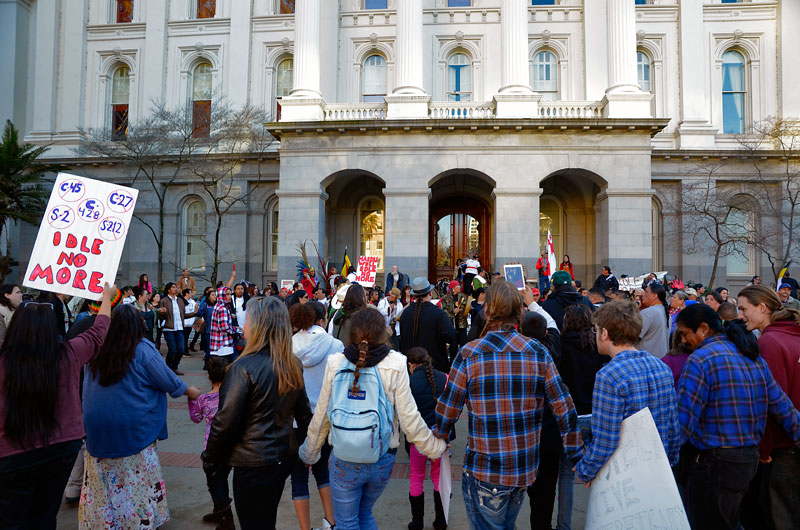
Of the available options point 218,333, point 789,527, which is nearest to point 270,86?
point 218,333

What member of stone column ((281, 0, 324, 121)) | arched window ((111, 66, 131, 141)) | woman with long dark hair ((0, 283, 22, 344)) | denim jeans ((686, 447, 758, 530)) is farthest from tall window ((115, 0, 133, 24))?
denim jeans ((686, 447, 758, 530))

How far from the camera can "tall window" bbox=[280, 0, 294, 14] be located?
2641cm

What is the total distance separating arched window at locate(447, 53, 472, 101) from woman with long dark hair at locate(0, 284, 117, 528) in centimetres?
2333

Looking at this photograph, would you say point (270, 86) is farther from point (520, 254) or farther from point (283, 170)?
point (520, 254)

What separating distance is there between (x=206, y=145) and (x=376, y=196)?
8537mm

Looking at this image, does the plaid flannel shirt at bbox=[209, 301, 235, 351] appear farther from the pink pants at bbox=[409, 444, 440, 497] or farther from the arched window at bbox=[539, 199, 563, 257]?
the arched window at bbox=[539, 199, 563, 257]

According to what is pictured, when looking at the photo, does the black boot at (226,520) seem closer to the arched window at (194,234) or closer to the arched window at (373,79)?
the arched window at (373,79)

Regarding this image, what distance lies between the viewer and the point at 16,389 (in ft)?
10.5

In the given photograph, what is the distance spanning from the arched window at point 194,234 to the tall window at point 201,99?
3.73m

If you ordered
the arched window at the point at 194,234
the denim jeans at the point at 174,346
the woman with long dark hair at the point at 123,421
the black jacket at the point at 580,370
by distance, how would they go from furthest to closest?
the arched window at the point at 194,234
the denim jeans at the point at 174,346
the black jacket at the point at 580,370
the woman with long dark hair at the point at 123,421

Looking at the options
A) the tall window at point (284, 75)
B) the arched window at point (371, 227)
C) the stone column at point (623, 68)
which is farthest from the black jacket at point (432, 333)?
the tall window at point (284, 75)

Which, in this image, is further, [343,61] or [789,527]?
[343,61]

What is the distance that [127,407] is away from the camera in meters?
4.11

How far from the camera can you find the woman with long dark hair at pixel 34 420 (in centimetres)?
323
